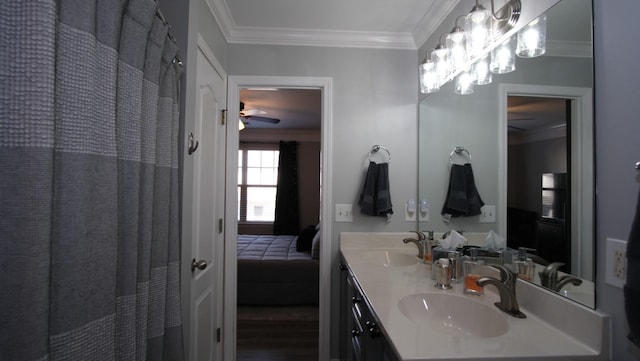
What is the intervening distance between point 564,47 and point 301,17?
4.79 feet

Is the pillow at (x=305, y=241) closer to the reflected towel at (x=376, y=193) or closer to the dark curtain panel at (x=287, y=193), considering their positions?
the reflected towel at (x=376, y=193)

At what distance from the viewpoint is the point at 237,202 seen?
200 centimetres

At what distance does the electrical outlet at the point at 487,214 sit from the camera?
1.39 meters

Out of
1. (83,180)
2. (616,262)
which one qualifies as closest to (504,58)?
(616,262)

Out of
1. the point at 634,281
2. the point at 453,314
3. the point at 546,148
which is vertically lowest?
the point at 453,314

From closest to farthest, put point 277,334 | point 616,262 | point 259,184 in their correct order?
1. point 616,262
2. point 277,334
3. point 259,184

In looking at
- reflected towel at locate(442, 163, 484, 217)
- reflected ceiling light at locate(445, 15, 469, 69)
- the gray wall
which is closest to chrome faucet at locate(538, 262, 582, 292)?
the gray wall

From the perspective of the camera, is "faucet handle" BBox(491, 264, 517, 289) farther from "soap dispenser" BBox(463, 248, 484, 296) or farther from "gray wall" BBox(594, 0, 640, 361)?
"gray wall" BBox(594, 0, 640, 361)

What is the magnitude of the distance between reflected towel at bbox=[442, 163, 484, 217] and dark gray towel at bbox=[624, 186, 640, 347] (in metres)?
0.84

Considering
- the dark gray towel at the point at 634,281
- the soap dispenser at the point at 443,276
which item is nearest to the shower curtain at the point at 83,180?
the soap dispenser at the point at 443,276

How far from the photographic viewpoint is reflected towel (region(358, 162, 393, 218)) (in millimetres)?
1922

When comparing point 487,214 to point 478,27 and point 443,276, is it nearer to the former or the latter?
point 443,276

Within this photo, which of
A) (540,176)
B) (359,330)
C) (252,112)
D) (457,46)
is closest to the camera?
(540,176)

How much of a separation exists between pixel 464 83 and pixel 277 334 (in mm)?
2519
